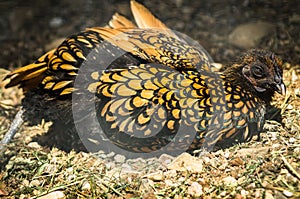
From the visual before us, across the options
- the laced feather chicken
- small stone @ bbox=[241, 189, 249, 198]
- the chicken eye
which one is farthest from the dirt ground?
the chicken eye

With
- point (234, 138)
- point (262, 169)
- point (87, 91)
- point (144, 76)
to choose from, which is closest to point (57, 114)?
point (87, 91)

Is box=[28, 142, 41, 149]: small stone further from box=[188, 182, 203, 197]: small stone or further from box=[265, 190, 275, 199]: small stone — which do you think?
box=[265, 190, 275, 199]: small stone

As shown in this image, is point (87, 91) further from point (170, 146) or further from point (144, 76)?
point (170, 146)

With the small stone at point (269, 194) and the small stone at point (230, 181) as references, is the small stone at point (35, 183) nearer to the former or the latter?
the small stone at point (230, 181)

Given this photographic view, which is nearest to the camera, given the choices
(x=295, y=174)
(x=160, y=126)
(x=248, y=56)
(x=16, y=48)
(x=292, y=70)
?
(x=295, y=174)

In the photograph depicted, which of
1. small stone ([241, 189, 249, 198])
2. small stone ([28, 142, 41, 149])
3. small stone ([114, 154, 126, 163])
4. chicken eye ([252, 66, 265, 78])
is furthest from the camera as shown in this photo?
small stone ([28, 142, 41, 149])

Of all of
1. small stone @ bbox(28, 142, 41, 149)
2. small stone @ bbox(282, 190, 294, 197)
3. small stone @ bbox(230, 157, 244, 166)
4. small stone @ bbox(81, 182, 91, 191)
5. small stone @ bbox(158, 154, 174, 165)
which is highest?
small stone @ bbox(282, 190, 294, 197)

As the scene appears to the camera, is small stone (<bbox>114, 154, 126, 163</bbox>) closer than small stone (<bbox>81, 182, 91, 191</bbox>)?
No
